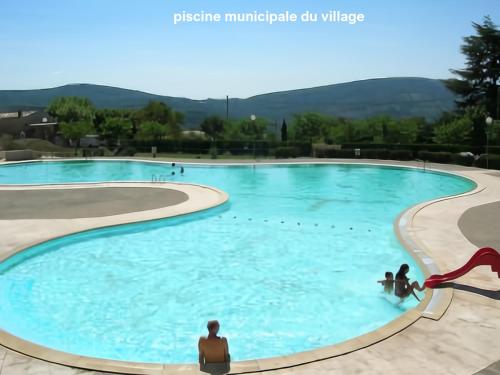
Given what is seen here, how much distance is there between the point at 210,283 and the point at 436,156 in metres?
27.4

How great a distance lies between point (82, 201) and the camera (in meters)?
17.3

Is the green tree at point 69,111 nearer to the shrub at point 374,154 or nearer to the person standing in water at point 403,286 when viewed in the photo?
the shrub at point 374,154

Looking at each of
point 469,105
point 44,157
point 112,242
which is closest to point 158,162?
point 44,157

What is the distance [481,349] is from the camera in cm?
582

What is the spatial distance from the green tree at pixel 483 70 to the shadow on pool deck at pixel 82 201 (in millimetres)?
43231

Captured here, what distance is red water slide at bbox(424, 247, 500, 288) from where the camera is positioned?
826 cm

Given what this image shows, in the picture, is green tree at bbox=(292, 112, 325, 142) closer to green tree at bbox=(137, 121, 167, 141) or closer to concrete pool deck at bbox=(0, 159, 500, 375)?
green tree at bbox=(137, 121, 167, 141)

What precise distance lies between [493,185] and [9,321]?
20.3m

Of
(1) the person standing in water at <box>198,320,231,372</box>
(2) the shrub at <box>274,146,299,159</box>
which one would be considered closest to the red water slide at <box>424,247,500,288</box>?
(1) the person standing in water at <box>198,320,231,372</box>

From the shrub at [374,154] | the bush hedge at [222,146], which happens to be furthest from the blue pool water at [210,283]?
the bush hedge at [222,146]

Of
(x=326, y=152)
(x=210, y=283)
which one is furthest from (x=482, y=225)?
(x=326, y=152)

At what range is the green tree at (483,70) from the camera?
49.3 metres

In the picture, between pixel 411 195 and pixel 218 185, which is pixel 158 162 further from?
pixel 411 195

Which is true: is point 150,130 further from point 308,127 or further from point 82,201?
point 82,201
